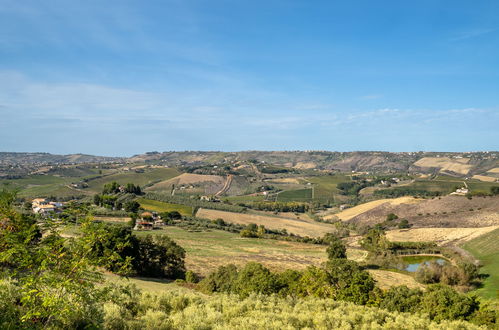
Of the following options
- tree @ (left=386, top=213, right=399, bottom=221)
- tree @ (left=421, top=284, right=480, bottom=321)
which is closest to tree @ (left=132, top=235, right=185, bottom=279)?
tree @ (left=421, top=284, right=480, bottom=321)

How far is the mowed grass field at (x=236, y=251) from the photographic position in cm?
6138

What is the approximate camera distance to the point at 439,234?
333ft

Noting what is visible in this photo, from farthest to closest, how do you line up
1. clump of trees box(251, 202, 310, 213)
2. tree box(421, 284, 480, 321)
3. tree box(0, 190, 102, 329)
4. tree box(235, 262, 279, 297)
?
clump of trees box(251, 202, 310, 213) → tree box(235, 262, 279, 297) → tree box(421, 284, 480, 321) → tree box(0, 190, 102, 329)

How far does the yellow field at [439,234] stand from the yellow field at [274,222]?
76.2 feet

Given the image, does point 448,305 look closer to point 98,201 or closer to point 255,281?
point 255,281

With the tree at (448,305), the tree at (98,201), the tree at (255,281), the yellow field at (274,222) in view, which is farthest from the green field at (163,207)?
the tree at (448,305)

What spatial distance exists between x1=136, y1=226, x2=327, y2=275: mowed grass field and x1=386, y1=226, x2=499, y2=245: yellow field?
28.9 m

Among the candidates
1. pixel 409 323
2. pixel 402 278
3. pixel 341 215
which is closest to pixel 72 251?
pixel 409 323

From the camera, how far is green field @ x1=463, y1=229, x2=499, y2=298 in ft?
177

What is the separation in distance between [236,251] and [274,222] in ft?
171

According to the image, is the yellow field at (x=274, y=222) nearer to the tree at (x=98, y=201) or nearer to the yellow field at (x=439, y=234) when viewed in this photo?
the yellow field at (x=439, y=234)

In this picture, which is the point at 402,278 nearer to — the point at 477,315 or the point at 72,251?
the point at 477,315

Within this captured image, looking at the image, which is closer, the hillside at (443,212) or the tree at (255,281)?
the tree at (255,281)

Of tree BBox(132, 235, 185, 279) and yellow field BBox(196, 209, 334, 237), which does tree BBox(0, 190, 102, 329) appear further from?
yellow field BBox(196, 209, 334, 237)
